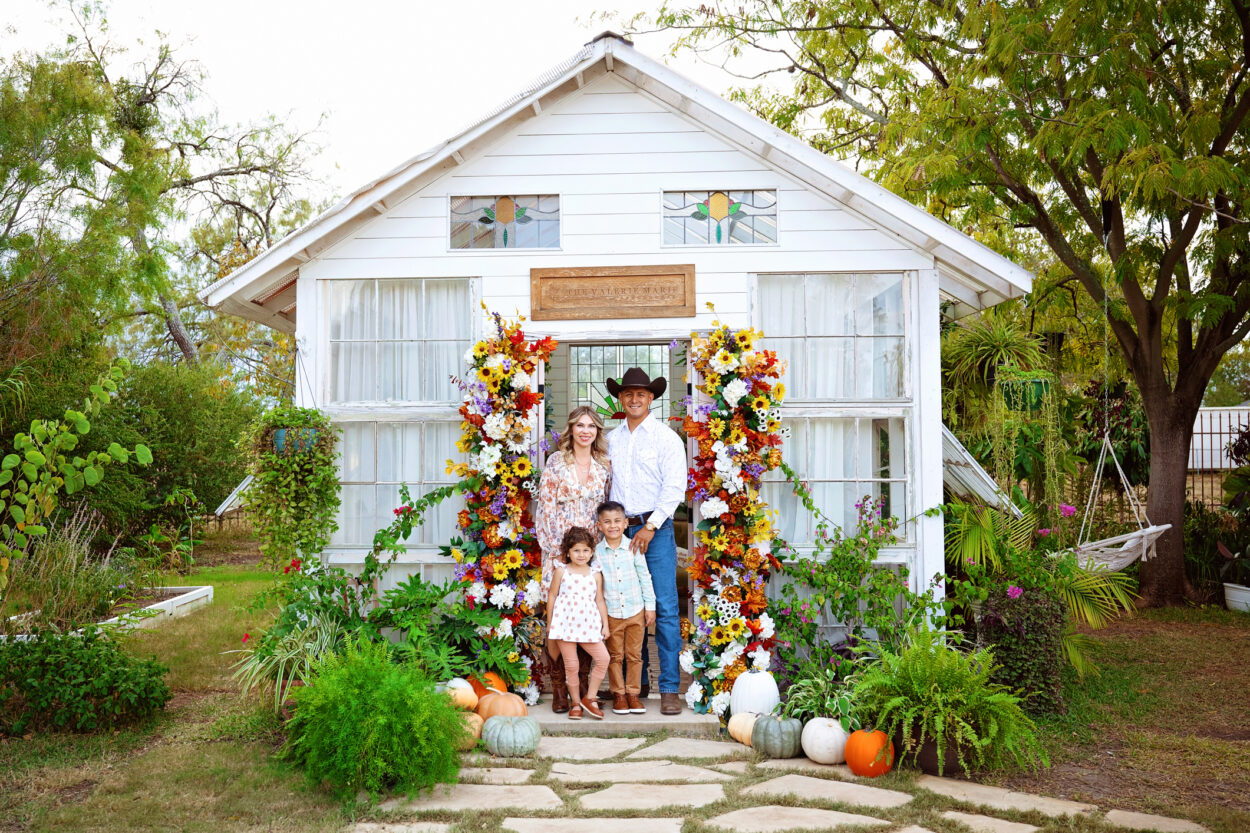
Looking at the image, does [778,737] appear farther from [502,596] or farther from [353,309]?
[353,309]

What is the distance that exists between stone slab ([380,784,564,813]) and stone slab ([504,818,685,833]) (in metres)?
0.16

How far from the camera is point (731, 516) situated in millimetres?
5984

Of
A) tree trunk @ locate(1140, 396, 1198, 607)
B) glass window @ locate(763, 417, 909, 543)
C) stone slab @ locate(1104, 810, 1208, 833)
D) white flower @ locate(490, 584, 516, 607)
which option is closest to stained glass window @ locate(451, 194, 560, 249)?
glass window @ locate(763, 417, 909, 543)

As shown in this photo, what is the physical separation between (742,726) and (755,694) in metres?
0.25

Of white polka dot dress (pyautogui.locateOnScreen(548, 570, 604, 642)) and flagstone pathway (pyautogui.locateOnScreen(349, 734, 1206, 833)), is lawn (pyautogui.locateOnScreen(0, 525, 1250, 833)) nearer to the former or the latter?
flagstone pathway (pyautogui.locateOnScreen(349, 734, 1206, 833))

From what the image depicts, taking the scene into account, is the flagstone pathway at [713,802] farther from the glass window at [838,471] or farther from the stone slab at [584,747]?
the glass window at [838,471]

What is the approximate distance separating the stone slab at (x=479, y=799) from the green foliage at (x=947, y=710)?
5.51 ft

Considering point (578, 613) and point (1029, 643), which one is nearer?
point (578, 613)

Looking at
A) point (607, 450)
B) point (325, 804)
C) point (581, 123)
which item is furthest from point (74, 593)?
point (581, 123)

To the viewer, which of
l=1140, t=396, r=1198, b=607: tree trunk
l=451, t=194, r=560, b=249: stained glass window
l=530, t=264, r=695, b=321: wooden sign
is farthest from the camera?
l=1140, t=396, r=1198, b=607: tree trunk

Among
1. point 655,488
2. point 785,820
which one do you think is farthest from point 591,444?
point 785,820

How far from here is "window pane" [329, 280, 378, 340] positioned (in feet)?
21.7

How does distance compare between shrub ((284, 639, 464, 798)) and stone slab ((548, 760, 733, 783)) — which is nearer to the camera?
shrub ((284, 639, 464, 798))

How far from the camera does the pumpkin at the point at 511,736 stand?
5.14 metres
